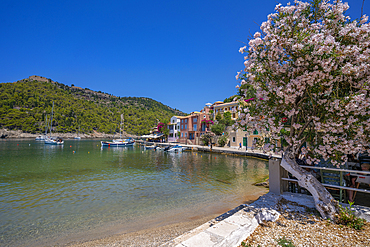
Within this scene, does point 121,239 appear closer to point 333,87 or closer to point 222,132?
point 333,87

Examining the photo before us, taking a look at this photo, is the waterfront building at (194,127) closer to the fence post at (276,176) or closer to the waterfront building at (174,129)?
the waterfront building at (174,129)

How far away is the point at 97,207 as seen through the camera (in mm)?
9625

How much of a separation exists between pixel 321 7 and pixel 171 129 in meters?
66.3

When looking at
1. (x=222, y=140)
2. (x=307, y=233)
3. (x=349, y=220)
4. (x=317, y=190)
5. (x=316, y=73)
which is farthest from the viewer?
(x=222, y=140)

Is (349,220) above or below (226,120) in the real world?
below

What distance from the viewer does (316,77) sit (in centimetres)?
491

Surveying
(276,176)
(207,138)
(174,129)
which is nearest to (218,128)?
(207,138)

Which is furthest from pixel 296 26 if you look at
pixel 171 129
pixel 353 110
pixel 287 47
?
pixel 171 129

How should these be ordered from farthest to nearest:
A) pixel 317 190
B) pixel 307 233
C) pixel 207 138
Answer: pixel 207 138
pixel 317 190
pixel 307 233

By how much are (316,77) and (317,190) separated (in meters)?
3.04

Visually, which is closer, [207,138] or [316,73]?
[316,73]

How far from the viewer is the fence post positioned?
678 centimetres

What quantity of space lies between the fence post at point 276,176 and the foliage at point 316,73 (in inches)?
39.9

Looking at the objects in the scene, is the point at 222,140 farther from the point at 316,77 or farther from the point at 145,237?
the point at 316,77
